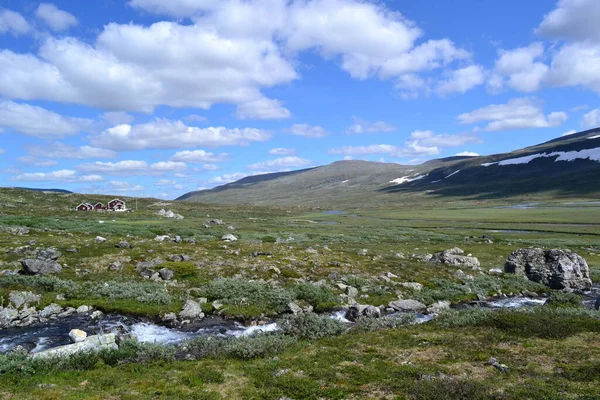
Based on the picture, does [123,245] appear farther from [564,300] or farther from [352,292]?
[564,300]

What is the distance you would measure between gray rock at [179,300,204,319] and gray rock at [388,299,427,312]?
13.7 m

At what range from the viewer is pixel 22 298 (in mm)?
23906

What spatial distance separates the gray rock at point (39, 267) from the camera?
29031 mm

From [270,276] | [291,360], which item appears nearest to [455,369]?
[291,360]

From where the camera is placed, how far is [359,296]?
3025cm

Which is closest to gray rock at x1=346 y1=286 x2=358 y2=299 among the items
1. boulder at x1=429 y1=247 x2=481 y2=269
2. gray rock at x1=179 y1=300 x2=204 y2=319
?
gray rock at x1=179 y1=300 x2=204 y2=319

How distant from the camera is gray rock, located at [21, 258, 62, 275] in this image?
29.0 m

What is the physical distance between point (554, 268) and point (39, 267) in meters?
45.6

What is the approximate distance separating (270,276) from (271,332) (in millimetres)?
11898

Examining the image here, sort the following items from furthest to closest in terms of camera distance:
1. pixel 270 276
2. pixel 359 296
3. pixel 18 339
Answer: pixel 270 276, pixel 359 296, pixel 18 339

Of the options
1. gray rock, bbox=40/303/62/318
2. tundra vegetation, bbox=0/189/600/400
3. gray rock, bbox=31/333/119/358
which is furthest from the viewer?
gray rock, bbox=40/303/62/318

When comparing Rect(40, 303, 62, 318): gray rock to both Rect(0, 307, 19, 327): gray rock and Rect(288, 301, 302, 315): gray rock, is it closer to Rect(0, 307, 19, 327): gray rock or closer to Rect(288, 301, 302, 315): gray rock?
Rect(0, 307, 19, 327): gray rock

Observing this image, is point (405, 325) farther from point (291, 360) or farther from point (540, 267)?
point (540, 267)

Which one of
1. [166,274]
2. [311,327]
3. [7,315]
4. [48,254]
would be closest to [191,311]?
[166,274]
